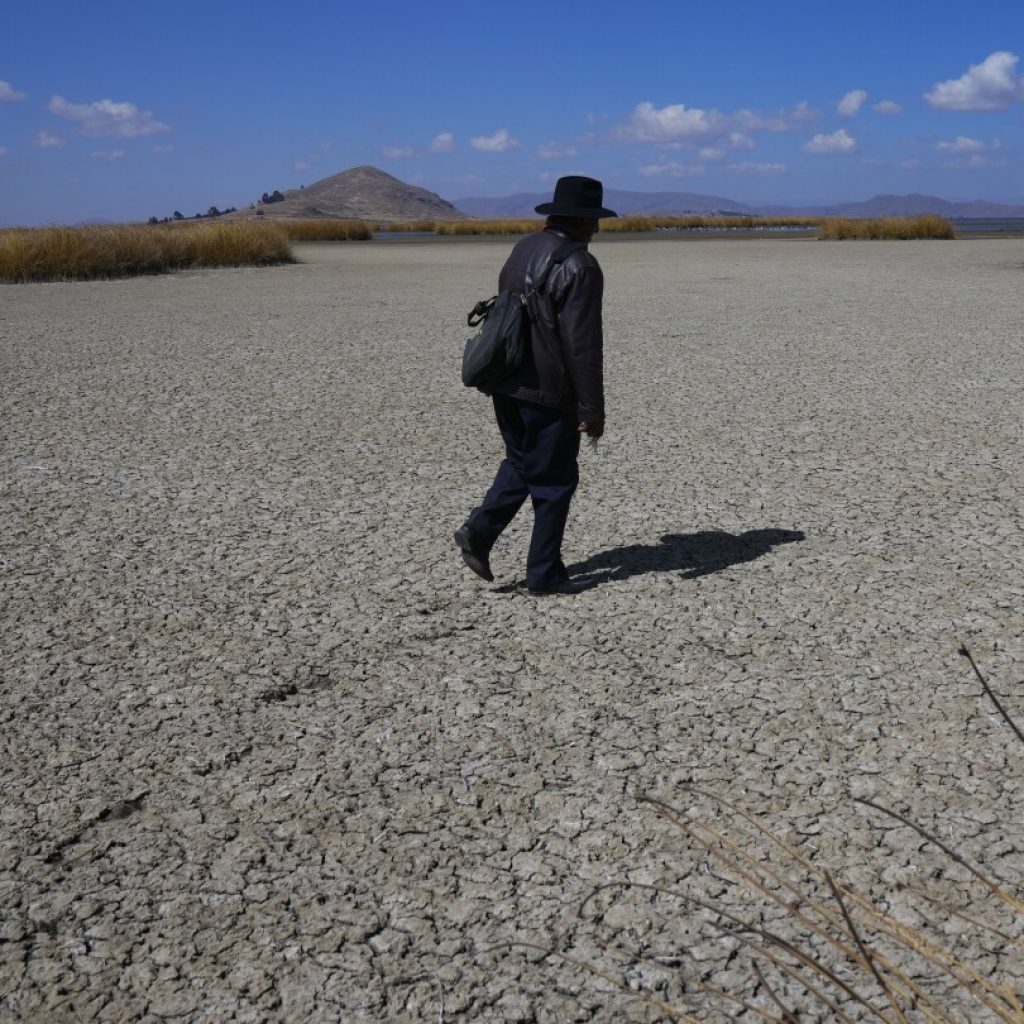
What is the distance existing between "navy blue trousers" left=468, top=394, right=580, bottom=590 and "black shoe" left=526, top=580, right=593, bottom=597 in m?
0.02

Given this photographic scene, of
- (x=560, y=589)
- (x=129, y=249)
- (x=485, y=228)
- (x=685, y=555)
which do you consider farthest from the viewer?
(x=485, y=228)

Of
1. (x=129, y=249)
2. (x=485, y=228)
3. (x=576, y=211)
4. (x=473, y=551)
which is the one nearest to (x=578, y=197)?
(x=576, y=211)

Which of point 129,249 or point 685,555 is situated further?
point 129,249

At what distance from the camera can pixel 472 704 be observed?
3.84 meters

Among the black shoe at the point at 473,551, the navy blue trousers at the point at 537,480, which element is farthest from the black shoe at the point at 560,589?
the black shoe at the point at 473,551

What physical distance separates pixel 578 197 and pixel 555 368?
0.65 metres

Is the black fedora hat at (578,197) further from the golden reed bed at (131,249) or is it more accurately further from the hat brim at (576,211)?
the golden reed bed at (131,249)

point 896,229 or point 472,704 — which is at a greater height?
point 896,229

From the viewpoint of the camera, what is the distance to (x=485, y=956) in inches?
101

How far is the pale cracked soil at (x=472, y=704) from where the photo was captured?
8.54ft

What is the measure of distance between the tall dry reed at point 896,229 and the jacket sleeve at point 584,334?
1411 inches

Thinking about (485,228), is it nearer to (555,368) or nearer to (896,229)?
(896,229)

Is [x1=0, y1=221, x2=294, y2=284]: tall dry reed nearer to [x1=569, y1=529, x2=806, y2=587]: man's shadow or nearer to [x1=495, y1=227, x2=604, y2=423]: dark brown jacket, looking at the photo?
Answer: [x1=569, y1=529, x2=806, y2=587]: man's shadow

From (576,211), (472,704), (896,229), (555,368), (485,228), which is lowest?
(472,704)
